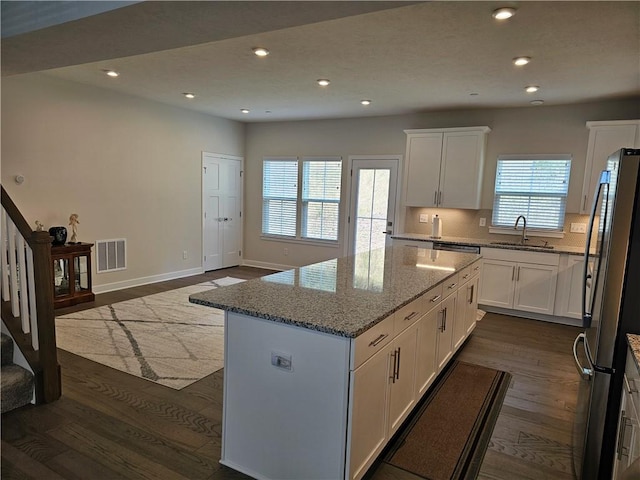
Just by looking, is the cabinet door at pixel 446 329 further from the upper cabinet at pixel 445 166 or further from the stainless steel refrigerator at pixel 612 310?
the upper cabinet at pixel 445 166

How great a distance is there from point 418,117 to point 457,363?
3.91 m

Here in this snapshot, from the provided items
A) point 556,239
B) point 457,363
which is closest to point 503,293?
point 556,239

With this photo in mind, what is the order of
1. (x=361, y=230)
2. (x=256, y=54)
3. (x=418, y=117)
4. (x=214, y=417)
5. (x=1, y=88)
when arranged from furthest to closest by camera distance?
(x=361, y=230) → (x=418, y=117) → (x=1, y=88) → (x=256, y=54) → (x=214, y=417)

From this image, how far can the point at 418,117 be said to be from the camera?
246 inches

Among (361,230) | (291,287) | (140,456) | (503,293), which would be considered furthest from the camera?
(361,230)

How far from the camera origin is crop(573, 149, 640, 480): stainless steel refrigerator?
1.86 m

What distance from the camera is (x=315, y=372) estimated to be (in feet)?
6.17

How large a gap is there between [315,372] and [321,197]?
5.55 meters

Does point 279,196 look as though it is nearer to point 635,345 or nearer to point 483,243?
point 483,243

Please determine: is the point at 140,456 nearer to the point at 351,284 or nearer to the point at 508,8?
the point at 351,284

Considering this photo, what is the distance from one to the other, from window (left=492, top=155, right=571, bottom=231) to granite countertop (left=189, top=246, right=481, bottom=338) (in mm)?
2625

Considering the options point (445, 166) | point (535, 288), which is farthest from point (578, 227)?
point (445, 166)

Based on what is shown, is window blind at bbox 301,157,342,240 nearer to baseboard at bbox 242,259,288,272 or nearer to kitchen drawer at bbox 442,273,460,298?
baseboard at bbox 242,259,288,272

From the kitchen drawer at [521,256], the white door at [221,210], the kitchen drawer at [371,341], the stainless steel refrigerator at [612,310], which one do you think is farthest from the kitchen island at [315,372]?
the white door at [221,210]
